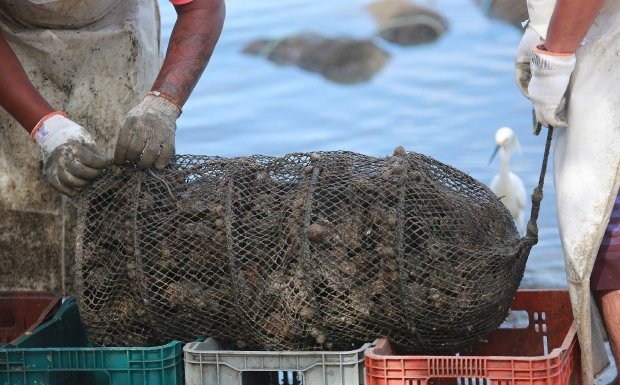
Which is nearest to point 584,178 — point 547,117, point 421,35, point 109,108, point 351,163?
point 547,117

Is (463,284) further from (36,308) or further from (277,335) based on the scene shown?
(36,308)

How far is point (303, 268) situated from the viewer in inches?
112

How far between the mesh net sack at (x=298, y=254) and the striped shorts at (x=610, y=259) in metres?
0.24

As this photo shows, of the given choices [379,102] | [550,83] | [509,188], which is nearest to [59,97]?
[550,83]

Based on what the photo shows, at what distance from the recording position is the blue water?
29.2 ft

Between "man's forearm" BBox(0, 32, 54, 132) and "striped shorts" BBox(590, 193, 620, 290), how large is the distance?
5.95ft

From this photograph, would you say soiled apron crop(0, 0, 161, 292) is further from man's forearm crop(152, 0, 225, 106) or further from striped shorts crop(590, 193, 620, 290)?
striped shorts crop(590, 193, 620, 290)

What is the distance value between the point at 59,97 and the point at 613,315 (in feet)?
6.89

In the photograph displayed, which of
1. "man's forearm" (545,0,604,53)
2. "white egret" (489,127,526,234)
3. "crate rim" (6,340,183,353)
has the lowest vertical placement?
"crate rim" (6,340,183,353)

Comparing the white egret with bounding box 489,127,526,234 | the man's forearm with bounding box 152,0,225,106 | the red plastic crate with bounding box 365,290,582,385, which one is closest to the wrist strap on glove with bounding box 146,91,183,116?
the man's forearm with bounding box 152,0,225,106

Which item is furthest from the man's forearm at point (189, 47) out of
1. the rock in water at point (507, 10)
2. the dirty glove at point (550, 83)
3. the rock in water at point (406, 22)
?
the rock in water at point (507, 10)

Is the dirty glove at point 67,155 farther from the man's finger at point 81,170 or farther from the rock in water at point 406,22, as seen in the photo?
the rock in water at point 406,22

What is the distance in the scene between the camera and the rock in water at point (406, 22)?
44.0 ft

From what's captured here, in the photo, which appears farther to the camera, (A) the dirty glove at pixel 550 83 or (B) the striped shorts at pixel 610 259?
(B) the striped shorts at pixel 610 259
